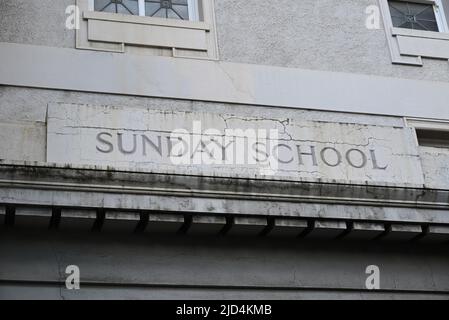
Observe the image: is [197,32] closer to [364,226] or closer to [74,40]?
[74,40]

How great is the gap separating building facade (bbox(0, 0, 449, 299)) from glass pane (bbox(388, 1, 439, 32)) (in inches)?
23.7

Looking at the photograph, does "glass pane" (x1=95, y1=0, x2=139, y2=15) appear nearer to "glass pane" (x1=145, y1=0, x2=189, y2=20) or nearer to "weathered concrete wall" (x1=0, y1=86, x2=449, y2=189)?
"glass pane" (x1=145, y1=0, x2=189, y2=20)

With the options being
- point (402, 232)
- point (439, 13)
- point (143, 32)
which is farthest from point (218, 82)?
point (439, 13)

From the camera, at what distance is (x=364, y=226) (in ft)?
31.2

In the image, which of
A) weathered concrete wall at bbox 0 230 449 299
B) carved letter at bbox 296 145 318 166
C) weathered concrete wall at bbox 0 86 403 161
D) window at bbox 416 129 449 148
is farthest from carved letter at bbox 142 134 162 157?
window at bbox 416 129 449 148

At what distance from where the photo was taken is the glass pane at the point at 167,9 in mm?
11516

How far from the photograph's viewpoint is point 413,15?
12.8 m

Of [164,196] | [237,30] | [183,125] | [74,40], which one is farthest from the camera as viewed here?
[237,30]

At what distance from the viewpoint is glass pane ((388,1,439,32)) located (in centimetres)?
1259

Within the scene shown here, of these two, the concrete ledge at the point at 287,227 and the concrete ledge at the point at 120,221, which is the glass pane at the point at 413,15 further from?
the concrete ledge at the point at 120,221

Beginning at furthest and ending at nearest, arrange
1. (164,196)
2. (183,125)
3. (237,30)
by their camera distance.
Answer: (237,30) → (183,125) → (164,196)

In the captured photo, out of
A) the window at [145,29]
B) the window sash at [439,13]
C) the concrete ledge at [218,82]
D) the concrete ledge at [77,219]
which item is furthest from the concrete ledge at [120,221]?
the window sash at [439,13]
